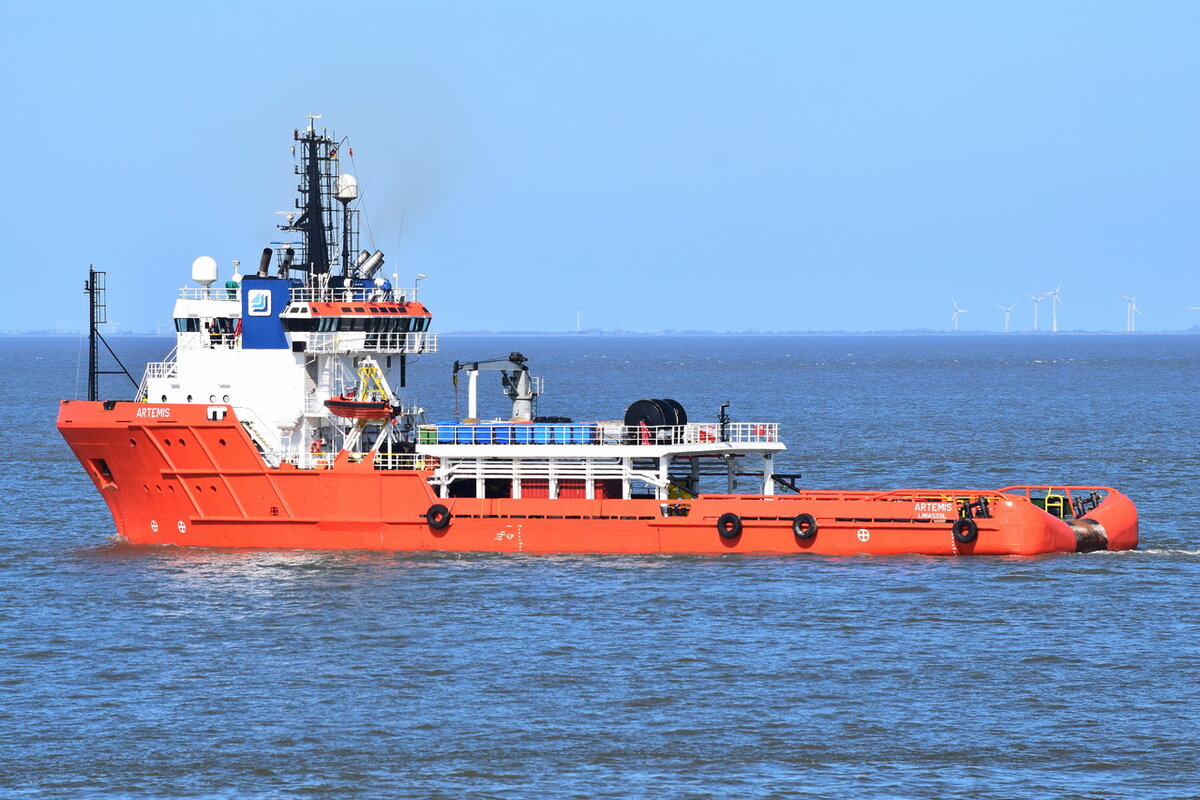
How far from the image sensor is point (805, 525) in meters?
36.8

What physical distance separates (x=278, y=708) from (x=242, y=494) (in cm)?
1289

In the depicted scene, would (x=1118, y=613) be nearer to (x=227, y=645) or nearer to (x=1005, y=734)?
(x=1005, y=734)

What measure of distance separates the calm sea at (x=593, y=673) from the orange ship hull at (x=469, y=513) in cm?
65

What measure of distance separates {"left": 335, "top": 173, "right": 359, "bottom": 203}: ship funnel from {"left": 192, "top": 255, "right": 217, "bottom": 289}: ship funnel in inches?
131

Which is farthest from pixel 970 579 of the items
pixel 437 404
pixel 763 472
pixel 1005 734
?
pixel 437 404

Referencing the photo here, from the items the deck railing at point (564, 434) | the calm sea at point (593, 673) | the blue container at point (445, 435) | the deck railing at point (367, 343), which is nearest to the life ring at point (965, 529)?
the calm sea at point (593, 673)

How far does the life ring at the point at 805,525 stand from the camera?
3684 centimetres

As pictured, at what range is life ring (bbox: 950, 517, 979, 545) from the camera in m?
36.7

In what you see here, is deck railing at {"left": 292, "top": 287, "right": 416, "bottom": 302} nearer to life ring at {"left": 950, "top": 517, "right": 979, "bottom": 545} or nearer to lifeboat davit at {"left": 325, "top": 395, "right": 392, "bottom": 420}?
lifeboat davit at {"left": 325, "top": 395, "right": 392, "bottom": 420}

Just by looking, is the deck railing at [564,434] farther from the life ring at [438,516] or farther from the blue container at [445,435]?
the life ring at [438,516]

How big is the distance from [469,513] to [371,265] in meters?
6.83

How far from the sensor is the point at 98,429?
125ft

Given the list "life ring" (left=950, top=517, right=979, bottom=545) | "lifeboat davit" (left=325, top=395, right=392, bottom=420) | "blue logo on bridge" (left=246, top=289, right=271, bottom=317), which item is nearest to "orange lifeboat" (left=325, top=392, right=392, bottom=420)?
"lifeboat davit" (left=325, top=395, right=392, bottom=420)

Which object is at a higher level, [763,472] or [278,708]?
[763,472]
